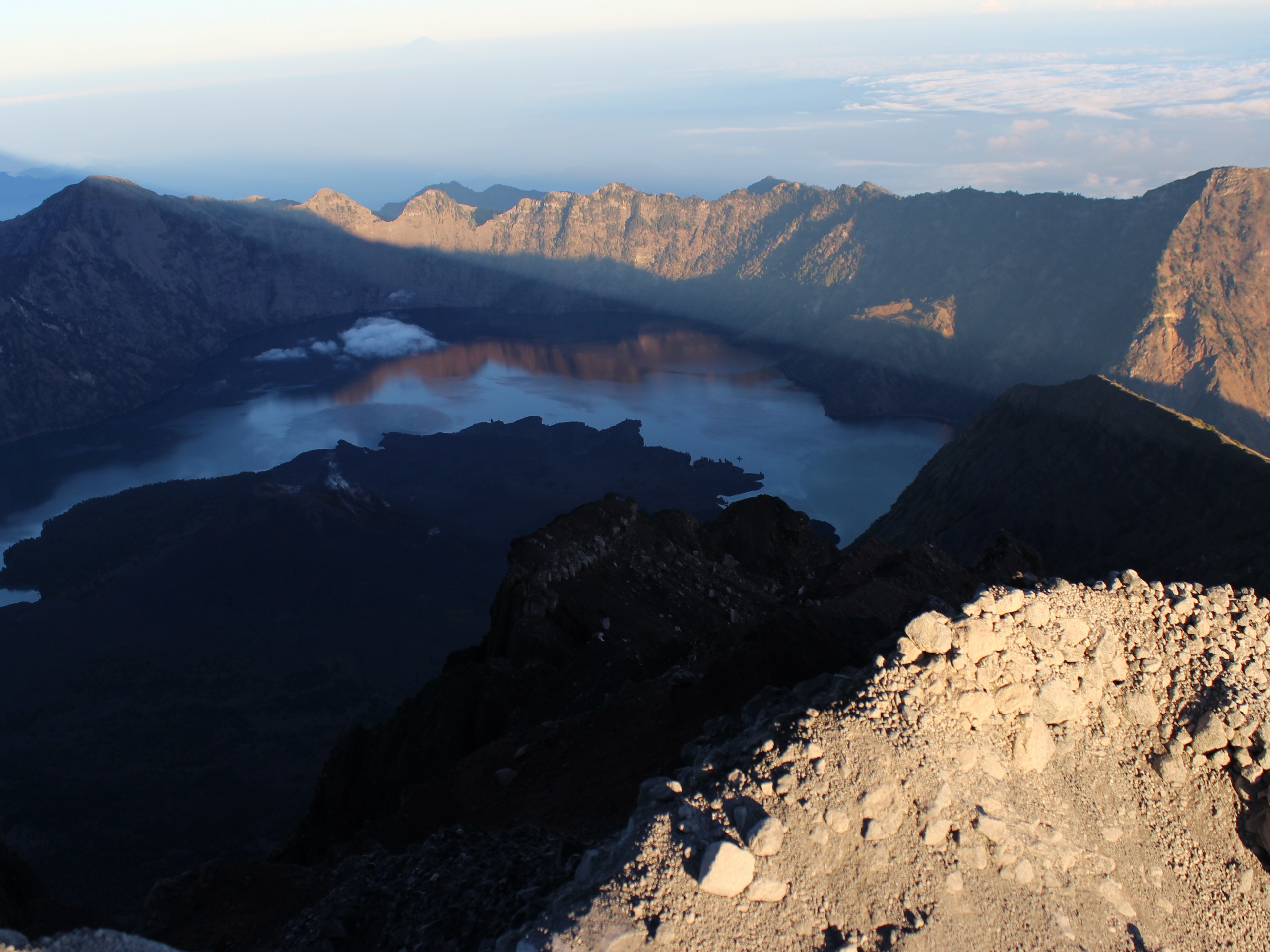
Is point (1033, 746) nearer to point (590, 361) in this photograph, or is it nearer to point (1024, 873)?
point (1024, 873)

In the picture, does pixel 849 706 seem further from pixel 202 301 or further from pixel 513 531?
pixel 202 301

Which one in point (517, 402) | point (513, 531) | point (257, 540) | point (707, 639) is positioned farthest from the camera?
point (517, 402)

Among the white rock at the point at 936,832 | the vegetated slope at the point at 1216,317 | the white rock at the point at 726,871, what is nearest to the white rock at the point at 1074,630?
the white rock at the point at 936,832

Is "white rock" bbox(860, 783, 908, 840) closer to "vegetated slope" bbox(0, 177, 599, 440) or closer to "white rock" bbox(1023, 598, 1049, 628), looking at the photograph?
"white rock" bbox(1023, 598, 1049, 628)

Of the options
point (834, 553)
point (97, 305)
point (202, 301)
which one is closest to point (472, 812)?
point (834, 553)

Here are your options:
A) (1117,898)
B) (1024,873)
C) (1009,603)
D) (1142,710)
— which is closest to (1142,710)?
(1142,710)

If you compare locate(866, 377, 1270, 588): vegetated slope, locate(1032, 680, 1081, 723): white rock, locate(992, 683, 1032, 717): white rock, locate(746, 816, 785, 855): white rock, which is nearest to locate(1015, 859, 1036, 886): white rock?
locate(992, 683, 1032, 717): white rock

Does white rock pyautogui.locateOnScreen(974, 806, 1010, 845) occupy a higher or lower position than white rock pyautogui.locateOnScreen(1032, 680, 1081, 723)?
lower
